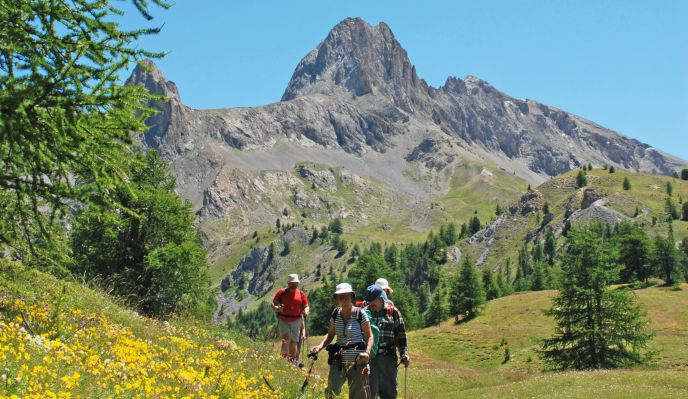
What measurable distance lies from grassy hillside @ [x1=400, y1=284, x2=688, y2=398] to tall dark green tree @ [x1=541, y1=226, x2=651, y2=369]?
87.5 inches

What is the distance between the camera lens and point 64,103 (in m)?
7.49

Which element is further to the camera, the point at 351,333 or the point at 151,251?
the point at 151,251

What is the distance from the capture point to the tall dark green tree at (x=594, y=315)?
3584cm

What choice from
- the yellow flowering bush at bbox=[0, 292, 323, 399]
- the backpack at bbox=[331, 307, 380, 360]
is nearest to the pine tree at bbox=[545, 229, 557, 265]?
the backpack at bbox=[331, 307, 380, 360]

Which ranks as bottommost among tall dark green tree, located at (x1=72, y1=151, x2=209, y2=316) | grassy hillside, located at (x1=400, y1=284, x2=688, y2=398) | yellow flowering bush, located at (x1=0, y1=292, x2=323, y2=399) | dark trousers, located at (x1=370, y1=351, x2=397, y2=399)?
grassy hillside, located at (x1=400, y1=284, x2=688, y2=398)

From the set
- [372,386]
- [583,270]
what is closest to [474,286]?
[583,270]

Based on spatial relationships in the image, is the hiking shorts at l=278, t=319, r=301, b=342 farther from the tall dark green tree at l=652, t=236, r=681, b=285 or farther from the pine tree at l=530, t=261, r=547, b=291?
the pine tree at l=530, t=261, r=547, b=291

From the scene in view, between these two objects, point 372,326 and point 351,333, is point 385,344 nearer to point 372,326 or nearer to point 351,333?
point 372,326

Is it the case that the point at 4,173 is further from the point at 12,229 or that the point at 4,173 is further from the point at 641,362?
the point at 641,362

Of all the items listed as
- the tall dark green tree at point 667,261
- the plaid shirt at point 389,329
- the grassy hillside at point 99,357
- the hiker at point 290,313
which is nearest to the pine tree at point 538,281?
the tall dark green tree at point 667,261

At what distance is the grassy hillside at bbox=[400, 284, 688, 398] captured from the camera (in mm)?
22641

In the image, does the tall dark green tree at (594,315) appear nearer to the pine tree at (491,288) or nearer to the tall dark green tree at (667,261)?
the tall dark green tree at (667,261)

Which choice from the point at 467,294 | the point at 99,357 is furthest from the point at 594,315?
the point at 467,294

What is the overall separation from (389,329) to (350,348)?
5.54 ft
